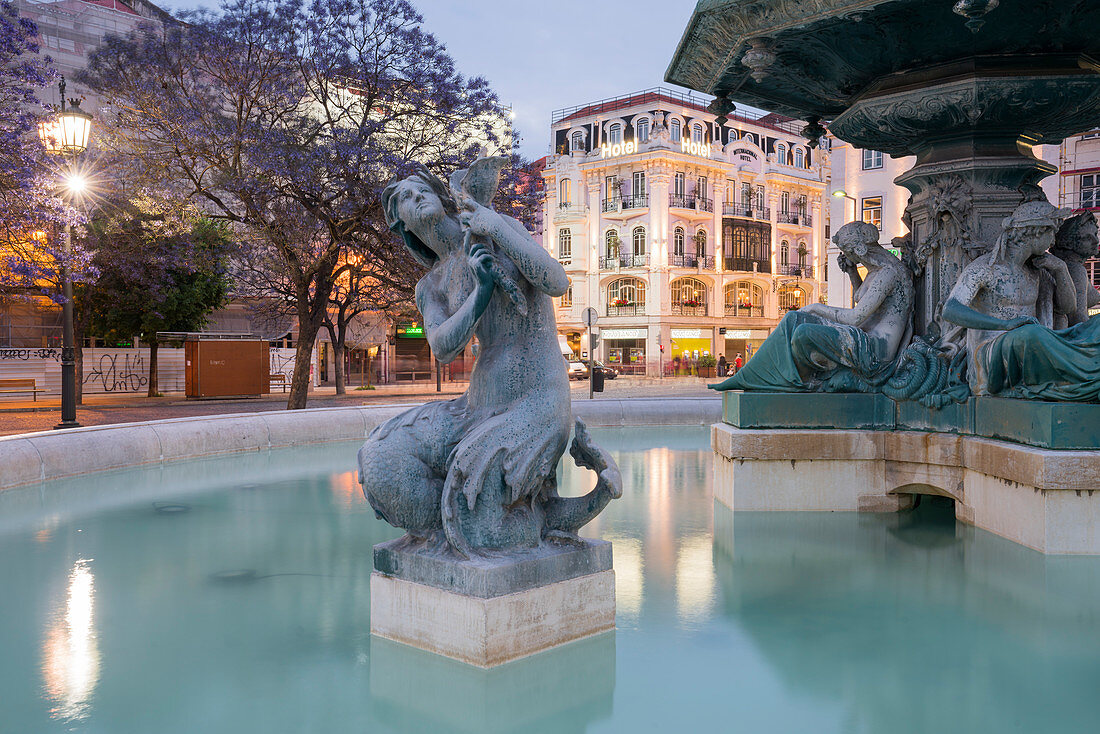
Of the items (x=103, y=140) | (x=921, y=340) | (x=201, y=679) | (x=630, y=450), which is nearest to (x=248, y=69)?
(x=103, y=140)

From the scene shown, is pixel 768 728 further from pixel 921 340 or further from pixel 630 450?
pixel 630 450

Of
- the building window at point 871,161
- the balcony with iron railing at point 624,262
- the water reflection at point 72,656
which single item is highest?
the building window at point 871,161

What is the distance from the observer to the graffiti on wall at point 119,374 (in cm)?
3188

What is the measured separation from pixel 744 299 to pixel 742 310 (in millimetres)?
842

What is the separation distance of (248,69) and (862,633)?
60.1 ft

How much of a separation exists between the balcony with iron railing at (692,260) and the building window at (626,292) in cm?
245

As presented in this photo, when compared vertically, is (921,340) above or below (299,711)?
above

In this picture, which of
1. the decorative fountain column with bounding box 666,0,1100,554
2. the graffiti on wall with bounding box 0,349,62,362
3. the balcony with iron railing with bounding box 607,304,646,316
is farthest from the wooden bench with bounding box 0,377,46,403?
the balcony with iron railing with bounding box 607,304,646,316

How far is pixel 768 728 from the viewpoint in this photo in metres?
2.84

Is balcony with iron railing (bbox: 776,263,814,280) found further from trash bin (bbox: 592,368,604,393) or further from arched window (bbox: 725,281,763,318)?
trash bin (bbox: 592,368,604,393)

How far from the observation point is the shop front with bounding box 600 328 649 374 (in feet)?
180

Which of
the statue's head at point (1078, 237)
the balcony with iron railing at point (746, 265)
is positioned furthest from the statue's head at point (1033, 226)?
the balcony with iron railing at point (746, 265)

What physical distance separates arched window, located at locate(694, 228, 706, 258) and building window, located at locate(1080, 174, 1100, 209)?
22.8 meters

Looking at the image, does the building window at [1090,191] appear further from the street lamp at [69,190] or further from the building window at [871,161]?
the street lamp at [69,190]
